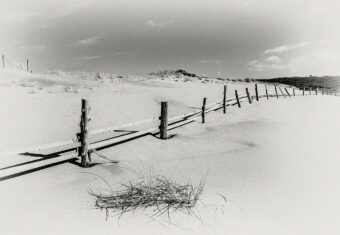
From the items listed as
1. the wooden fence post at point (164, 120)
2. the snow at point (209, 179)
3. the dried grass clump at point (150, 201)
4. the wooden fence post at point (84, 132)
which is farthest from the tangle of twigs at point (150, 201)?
the wooden fence post at point (164, 120)

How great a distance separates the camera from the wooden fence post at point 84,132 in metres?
6.72

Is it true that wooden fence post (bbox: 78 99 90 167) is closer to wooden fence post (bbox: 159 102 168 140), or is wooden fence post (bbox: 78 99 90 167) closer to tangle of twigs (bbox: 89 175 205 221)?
tangle of twigs (bbox: 89 175 205 221)

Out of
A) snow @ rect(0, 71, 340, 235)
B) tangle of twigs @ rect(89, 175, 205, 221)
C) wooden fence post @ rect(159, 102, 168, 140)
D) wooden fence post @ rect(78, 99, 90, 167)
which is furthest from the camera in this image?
wooden fence post @ rect(159, 102, 168, 140)

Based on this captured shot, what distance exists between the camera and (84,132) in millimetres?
6746

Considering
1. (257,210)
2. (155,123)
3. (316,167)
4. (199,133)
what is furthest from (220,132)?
(257,210)

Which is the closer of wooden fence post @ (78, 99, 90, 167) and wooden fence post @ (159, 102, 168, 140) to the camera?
wooden fence post @ (78, 99, 90, 167)

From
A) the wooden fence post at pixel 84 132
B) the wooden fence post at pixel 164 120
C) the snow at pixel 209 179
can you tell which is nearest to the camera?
the snow at pixel 209 179

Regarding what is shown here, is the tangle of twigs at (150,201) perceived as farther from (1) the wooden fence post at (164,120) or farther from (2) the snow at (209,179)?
(1) the wooden fence post at (164,120)

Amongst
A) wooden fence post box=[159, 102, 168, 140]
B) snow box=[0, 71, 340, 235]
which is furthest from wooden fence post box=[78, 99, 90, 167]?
wooden fence post box=[159, 102, 168, 140]

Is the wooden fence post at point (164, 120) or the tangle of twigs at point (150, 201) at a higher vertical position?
the wooden fence post at point (164, 120)

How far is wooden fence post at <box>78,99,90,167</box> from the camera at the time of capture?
22.0ft

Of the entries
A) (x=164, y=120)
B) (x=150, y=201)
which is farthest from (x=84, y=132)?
(x=164, y=120)

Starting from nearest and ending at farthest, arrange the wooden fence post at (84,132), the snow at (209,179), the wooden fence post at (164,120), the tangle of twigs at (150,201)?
the snow at (209,179) < the tangle of twigs at (150,201) < the wooden fence post at (84,132) < the wooden fence post at (164,120)

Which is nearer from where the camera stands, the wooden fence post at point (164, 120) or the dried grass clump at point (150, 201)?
the dried grass clump at point (150, 201)
